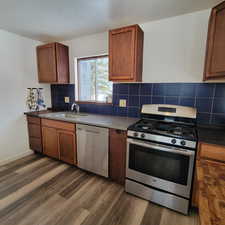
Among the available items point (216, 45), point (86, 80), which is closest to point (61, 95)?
point (86, 80)

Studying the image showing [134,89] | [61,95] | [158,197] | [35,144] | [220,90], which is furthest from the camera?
[61,95]

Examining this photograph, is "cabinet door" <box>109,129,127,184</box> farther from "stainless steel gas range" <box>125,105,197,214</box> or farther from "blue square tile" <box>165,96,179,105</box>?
"blue square tile" <box>165,96,179,105</box>

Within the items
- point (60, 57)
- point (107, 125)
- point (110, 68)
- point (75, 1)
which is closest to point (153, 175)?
point (107, 125)

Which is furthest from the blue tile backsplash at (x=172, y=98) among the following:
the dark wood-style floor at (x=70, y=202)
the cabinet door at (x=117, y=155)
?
the dark wood-style floor at (x=70, y=202)

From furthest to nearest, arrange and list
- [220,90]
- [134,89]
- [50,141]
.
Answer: [50,141], [134,89], [220,90]

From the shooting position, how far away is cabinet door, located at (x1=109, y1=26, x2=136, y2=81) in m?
1.89

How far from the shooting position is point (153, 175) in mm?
1604

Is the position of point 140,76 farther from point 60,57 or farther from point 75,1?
point 60,57

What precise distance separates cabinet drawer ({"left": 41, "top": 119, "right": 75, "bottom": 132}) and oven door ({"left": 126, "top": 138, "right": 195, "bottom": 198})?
99 cm

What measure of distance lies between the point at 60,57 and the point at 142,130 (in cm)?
212

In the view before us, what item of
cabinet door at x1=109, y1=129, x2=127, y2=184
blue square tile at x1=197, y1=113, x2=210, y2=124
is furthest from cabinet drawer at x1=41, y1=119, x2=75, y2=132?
blue square tile at x1=197, y1=113, x2=210, y2=124

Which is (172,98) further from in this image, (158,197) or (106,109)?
(158,197)

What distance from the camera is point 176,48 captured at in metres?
1.93

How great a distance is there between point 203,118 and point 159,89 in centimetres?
71
